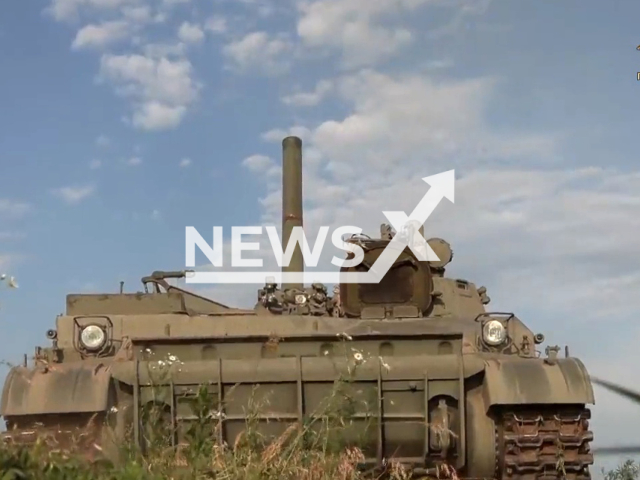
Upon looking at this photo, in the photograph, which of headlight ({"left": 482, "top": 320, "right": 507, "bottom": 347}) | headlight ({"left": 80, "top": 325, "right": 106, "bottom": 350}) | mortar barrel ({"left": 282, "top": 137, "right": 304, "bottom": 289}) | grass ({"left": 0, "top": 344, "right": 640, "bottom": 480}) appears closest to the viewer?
grass ({"left": 0, "top": 344, "right": 640, "bottom": 480})

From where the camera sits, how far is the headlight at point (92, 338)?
8750 millimetres

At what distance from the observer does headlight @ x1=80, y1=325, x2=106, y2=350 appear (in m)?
8.75

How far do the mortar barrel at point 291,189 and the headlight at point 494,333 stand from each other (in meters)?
4.72

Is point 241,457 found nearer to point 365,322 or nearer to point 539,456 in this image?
point 539,456

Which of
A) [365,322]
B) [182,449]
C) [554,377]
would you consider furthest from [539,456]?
[182,449]

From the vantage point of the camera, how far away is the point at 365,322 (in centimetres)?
921

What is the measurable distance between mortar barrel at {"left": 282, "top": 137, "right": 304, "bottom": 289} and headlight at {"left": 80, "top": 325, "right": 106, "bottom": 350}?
15.0 ft

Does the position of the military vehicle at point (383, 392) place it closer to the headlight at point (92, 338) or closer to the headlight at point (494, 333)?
the headlight at point (494, 333)

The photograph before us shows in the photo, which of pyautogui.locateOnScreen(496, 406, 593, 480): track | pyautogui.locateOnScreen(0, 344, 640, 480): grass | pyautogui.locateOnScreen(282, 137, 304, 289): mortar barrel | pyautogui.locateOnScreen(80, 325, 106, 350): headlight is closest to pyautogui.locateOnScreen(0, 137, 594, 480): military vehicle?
pyautogui.locateOnScreen(496, 406, 593, 480): track

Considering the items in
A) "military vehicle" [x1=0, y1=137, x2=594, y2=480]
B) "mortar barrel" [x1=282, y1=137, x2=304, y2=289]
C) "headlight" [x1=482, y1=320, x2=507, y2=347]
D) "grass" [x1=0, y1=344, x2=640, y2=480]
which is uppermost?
"mortar barrel" [x1=282, y1=137, x2=304, y2=289]

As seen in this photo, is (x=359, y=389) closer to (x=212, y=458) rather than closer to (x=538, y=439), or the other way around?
(x=538, y=439)

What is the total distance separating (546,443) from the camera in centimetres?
776

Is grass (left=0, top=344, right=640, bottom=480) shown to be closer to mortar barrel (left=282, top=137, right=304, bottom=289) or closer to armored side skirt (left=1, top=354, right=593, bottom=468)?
armored side skirt (left=1, top=354, right=593, bottom=468)

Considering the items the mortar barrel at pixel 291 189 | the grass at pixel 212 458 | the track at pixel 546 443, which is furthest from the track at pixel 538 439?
the mortar barrel at pixel 291 189
